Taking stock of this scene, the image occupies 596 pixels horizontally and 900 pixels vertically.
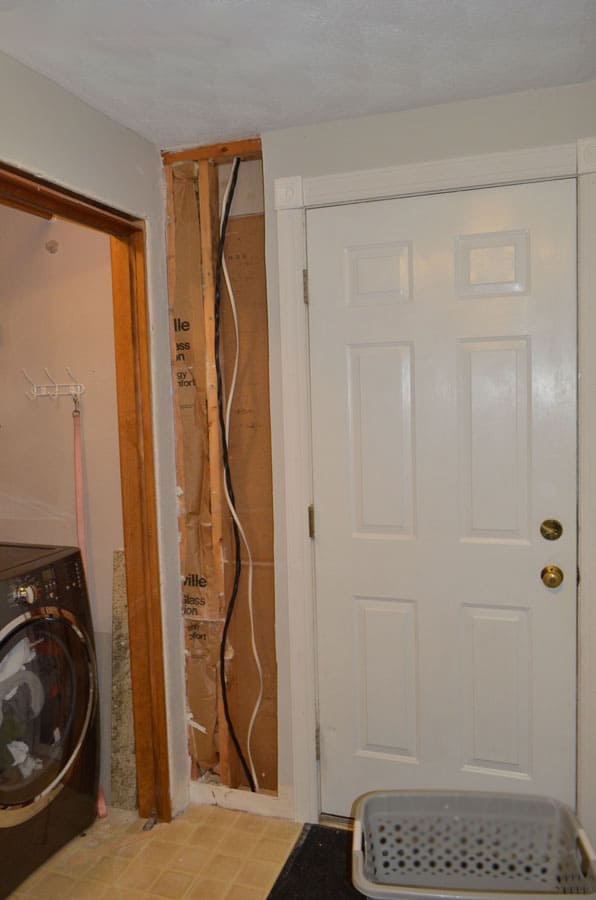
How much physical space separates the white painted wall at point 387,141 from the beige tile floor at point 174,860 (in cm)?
23

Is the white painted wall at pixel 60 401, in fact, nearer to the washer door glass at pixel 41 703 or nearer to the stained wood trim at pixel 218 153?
the washer door glass at pixel 41 703

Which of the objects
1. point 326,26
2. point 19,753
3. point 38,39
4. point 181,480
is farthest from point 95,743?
point 326,26

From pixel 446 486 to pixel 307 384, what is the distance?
22.3 inches

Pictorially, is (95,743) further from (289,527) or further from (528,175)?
(528,175)

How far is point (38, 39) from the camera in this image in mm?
1609

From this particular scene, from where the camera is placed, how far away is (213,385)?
92.7 inches

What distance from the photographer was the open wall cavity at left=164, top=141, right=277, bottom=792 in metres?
2.31

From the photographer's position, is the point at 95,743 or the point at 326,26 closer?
the point at 326,26

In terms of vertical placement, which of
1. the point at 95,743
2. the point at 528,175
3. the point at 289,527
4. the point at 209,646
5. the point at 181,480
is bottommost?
the point at 95,743

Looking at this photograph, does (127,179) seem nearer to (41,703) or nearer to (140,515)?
(140,515)

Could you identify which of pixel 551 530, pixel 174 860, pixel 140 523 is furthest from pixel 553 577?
pixel 174 860

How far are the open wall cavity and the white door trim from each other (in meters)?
0.11

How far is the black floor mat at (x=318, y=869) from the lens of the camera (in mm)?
2008

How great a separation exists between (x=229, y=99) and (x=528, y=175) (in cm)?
91
